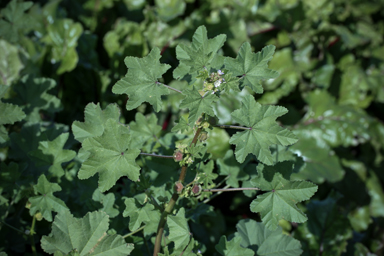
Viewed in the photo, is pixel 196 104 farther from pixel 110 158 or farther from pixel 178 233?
pixel 178 233

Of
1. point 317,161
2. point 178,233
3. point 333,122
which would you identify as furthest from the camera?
point 333,122

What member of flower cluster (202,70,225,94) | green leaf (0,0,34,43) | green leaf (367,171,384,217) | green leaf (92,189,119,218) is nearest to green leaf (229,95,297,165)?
flower cluster (202,70,225,94)

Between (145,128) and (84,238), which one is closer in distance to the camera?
(84,238)

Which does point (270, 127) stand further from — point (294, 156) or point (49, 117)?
point (49, 117)

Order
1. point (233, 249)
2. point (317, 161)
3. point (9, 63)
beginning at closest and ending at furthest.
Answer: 1. point (233, 249)
2. point (9, 63)
3. point (317, 161)

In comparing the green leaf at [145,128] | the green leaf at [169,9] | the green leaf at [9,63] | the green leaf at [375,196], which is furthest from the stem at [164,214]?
the green leaf at [375,196]

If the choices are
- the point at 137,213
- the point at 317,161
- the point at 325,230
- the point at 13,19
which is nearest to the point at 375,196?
the point at 317,161

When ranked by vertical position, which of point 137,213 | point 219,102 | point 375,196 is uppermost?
point 137,213
